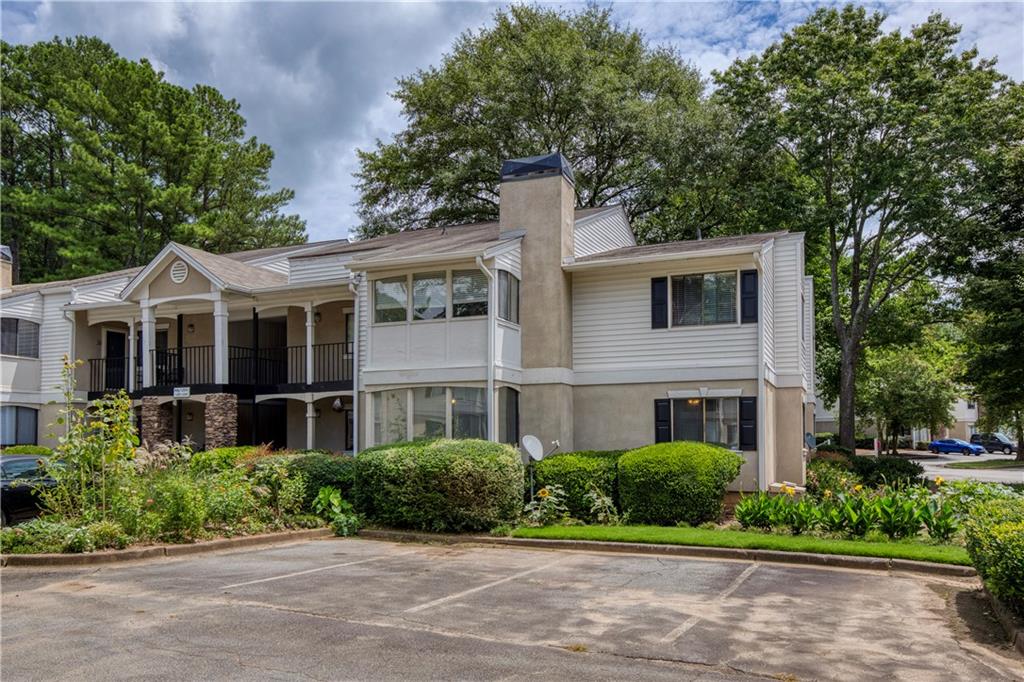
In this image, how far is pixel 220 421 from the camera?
23.0 meters

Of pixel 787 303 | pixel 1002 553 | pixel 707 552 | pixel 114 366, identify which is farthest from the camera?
pixel 114 366

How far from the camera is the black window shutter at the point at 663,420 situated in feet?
61.3

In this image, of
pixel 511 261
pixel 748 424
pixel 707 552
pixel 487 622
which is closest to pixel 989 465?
pixel 748 424

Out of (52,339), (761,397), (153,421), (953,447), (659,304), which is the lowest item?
(953,447)

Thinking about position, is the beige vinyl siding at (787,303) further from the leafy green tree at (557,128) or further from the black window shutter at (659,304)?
the leafy green tree at (557,128)

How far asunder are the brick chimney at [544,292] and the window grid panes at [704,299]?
8.53 feet

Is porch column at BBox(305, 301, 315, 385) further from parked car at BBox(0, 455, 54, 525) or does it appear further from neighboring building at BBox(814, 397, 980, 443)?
neighboring building at BBox(814, 397, 980, 443)

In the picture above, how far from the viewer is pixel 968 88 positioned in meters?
29.0

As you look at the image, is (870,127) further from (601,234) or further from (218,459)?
(218,459)

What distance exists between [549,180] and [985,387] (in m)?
19.4

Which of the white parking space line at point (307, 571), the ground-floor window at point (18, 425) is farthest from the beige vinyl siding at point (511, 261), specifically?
the ground-floor window at point (18, 425)

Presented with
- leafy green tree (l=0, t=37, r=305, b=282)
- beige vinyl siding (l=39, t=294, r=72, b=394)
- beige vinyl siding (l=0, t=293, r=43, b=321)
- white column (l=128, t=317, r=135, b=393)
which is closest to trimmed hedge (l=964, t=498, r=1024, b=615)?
white column (l=128, t=317, r=135, b=393)

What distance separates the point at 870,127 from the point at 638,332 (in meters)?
15.9

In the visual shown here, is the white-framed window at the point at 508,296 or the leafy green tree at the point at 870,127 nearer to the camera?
the white-framed window at the point at 508,296
